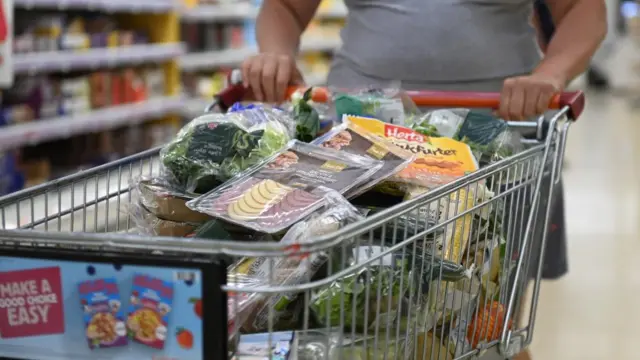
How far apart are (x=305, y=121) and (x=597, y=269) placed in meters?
2.44

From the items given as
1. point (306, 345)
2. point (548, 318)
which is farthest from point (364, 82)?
point (548, 318)

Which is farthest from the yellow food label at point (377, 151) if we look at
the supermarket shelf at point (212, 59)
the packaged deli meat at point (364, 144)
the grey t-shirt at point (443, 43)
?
the supermarket shelf at point (212, 59)

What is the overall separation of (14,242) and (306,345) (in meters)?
0.36

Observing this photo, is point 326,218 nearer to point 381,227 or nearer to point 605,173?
point 381,227

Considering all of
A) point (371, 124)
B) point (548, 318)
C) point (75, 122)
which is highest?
point (371, 124)

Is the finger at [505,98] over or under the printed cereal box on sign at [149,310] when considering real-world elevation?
over

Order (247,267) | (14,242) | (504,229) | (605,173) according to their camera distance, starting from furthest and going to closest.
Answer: (605,173)
(504,229)
(247,267)
(14,242)

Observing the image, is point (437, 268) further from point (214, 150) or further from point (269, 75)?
point (269, 75)

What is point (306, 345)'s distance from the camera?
99 cm

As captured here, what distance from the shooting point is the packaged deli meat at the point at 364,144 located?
1.28m

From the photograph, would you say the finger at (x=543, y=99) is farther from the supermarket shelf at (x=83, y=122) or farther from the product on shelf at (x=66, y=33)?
the product on shelf at (x=66, y=33)

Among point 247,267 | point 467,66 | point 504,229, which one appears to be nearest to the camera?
point 247,267

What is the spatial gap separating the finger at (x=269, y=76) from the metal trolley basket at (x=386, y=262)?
1.02ft

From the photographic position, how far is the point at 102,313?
37.6 inches
